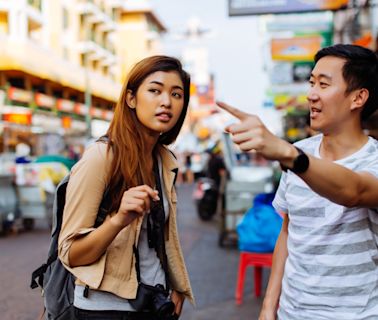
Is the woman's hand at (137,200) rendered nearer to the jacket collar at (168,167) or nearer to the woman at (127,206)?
the woman at (127,206)

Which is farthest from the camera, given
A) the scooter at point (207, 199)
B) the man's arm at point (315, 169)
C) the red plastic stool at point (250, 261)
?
the scooter at point (207, 199)

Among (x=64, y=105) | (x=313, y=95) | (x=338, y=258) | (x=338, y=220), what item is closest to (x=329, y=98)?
(x=313, y=95)

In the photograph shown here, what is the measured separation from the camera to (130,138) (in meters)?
2.19

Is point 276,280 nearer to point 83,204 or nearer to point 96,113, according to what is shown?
point 83,204

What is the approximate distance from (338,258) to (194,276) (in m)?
5.72

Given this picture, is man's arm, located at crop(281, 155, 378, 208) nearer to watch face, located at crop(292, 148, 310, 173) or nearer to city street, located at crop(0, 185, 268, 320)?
watch face, located at crop(292, 148, 310, 173)

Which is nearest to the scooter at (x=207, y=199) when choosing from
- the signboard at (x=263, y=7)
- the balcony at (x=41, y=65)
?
the signboard at (x=263, y=7)

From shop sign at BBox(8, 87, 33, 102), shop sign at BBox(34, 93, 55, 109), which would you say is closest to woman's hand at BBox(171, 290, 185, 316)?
shop sign at BBox(8, 87, 33, 102)

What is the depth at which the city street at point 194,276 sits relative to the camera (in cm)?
588

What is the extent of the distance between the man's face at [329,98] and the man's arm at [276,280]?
481 millimetres

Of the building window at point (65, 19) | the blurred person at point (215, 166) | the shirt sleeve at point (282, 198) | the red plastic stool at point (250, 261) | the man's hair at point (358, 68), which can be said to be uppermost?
the building window at point (65, 19)

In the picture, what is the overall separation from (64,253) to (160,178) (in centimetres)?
49

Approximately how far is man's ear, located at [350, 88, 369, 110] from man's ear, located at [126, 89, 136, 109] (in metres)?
0.79

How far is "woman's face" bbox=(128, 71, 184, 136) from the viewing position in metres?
2.20
